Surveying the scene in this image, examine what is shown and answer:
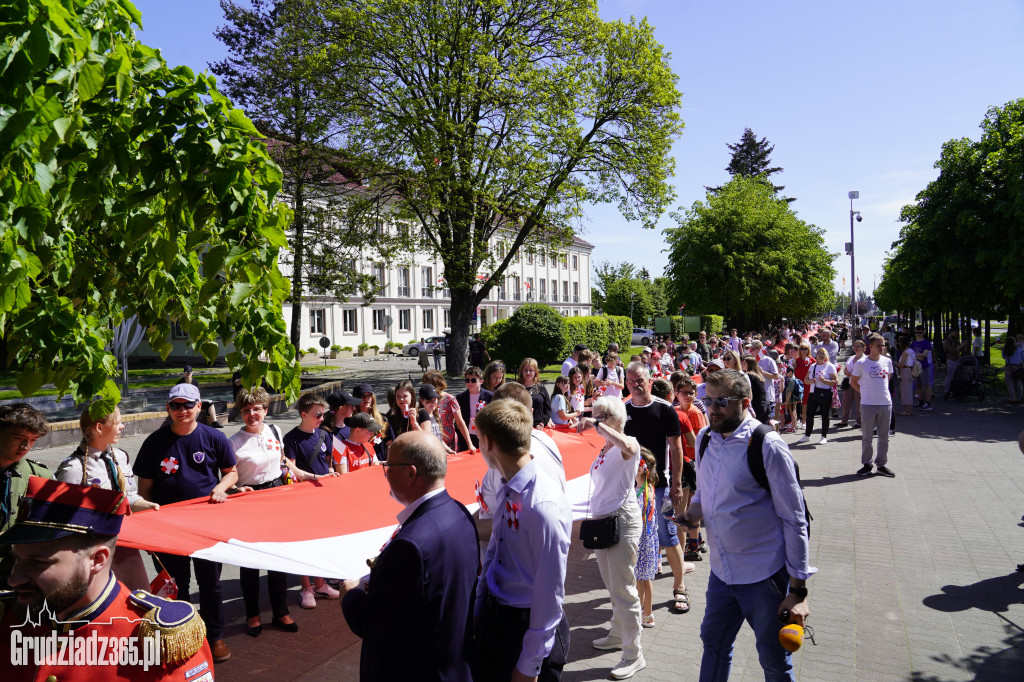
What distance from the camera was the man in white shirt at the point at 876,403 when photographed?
11367mm

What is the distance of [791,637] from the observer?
3377 millimetres

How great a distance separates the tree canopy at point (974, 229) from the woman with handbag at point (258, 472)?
21450 millimetres

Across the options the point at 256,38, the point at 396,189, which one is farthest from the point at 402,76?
the point at 256,38

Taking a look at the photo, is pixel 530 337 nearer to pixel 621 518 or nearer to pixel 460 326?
pixel 460 326

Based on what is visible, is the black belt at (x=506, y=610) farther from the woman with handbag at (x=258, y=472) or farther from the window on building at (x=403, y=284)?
the window on building at (x=403, y=284)

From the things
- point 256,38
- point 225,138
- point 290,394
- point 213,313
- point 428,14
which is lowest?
point 290,394

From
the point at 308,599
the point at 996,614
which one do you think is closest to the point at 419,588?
the point at 308,599

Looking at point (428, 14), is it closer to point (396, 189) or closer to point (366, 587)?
point (396, 189)

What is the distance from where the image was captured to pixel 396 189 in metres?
27.3

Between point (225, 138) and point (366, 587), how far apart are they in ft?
6.77

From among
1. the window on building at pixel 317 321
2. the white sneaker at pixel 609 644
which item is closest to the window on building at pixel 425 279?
the window on building at pixel 317 321

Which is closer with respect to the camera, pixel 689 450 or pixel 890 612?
pixel 890 612

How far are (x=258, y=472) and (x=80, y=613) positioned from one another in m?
3.88

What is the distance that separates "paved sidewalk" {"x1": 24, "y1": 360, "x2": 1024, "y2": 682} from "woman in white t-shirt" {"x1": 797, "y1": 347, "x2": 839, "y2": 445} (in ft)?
12.4
